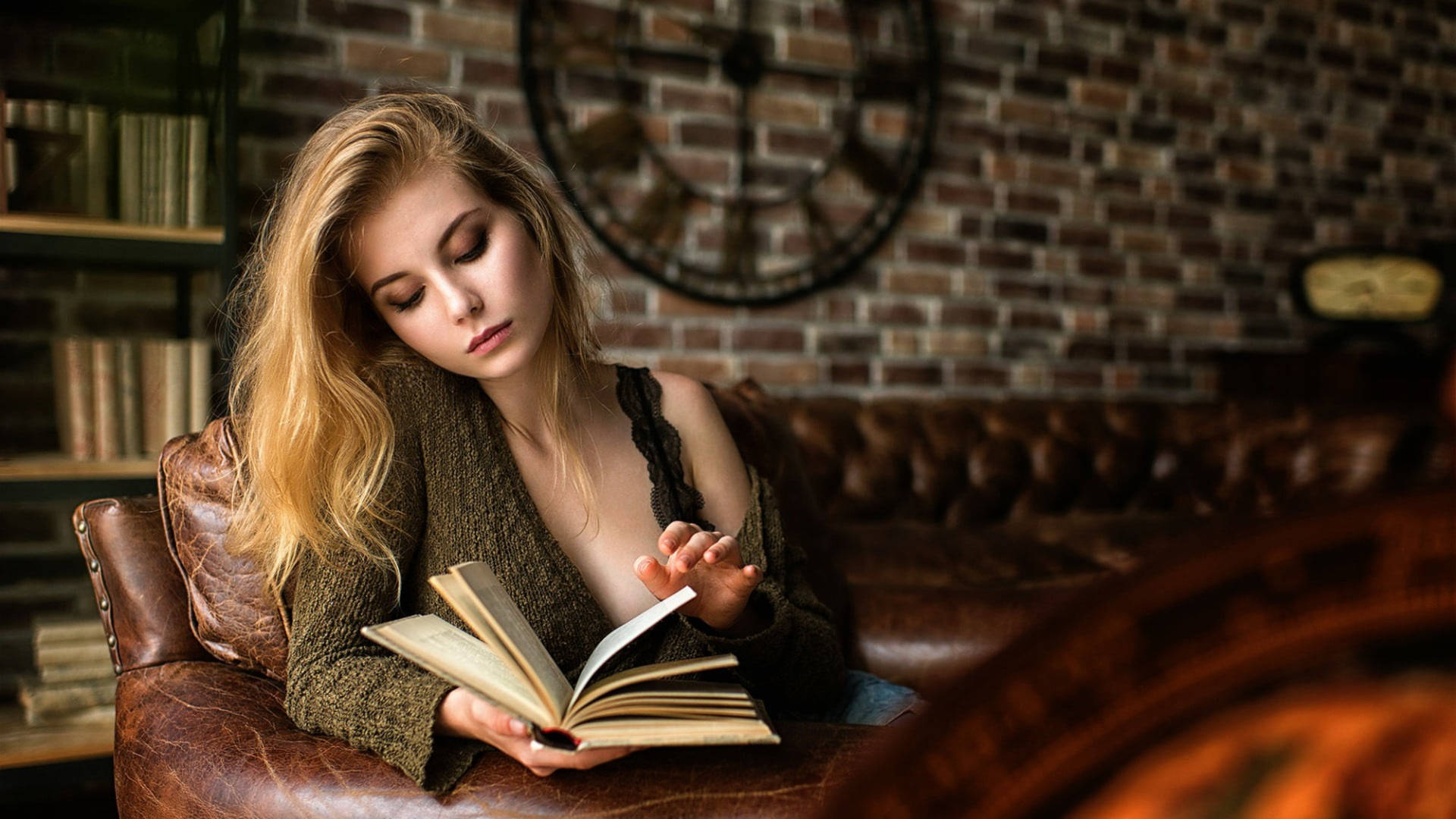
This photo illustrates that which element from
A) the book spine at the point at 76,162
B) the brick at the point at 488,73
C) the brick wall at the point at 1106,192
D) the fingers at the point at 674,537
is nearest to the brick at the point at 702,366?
the brick wall at the point at 1106,192

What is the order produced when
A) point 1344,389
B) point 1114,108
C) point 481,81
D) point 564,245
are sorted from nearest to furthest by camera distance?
point 564,245 → point 481,81 → point 1344,389 → point 1114,108

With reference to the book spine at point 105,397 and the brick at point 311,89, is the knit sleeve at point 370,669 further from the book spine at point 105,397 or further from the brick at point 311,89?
the brick at point 311,89

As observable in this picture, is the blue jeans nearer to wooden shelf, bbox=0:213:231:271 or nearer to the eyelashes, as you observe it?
the eyelashes

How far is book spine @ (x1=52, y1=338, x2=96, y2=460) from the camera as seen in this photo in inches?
74.5

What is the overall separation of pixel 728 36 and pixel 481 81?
2.14ft

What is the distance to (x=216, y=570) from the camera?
1.07m

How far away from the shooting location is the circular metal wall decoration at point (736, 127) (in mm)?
2502

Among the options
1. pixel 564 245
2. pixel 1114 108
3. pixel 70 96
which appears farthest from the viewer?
pixel 1114 108

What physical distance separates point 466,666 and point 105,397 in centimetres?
153

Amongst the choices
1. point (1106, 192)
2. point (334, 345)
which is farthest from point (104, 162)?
point (1106, 192)

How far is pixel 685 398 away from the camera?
131 centimetres

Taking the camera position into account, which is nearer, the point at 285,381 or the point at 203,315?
the point at 285,381

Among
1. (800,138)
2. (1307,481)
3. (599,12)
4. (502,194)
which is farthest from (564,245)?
(1307,481)

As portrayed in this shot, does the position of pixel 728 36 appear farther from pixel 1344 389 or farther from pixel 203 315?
pixel 1344 389
